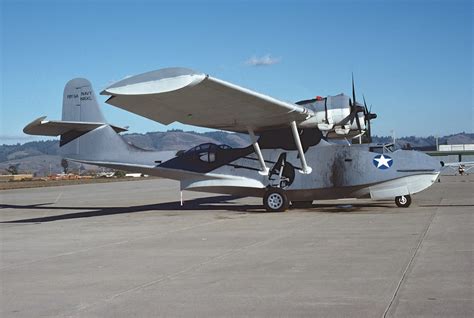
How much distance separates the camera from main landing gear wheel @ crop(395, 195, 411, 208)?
1942 centimetres

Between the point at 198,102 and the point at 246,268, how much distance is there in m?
8.98

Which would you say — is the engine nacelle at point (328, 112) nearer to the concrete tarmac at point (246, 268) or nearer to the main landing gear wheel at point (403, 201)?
the main landing gear wheel at point (403, 201)

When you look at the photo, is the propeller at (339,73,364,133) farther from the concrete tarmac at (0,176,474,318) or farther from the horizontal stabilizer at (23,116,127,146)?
the horizontal stabilizer at (23,116,127,146)

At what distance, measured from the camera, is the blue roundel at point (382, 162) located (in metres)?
18.8

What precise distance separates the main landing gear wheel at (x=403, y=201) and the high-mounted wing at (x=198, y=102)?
13.7 feet

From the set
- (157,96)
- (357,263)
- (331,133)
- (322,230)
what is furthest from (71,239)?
(331,133)

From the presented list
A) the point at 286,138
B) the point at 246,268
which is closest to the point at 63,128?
the point at 286,138

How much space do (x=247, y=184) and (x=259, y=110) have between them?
3.28 metres

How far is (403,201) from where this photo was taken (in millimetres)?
19484

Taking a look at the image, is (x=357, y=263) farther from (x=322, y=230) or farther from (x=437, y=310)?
(x=322, y=230)

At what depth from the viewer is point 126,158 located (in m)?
22.2

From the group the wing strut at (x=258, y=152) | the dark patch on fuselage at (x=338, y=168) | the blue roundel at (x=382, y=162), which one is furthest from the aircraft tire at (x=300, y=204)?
the blue roundel at (x=382, y=162)

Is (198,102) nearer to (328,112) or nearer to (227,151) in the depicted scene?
(227,151)

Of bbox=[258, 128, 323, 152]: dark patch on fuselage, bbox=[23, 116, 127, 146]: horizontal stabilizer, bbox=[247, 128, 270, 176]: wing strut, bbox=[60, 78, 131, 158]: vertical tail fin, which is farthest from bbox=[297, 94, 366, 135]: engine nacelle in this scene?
bbox=[23, 116, 127, 146]: horizontal stabilizer
